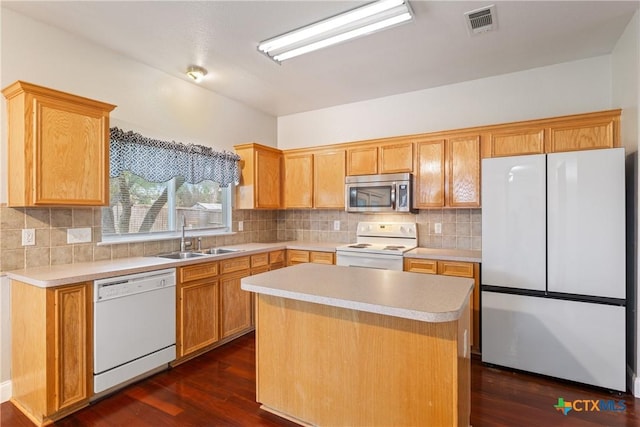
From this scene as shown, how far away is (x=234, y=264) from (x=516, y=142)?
3.03 meters

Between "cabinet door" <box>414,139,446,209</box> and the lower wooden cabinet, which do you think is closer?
"cabinet door" <box>414,139,446,209</box>

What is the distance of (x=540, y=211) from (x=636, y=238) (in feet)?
2.04

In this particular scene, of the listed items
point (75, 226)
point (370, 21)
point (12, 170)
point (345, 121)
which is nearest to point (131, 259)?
point (75, 226)

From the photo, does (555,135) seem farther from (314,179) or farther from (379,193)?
(314,179)

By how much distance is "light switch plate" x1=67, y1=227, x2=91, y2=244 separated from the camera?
2.55 meters

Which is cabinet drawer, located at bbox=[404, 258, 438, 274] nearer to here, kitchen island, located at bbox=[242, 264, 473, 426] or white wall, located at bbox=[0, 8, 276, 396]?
kitchen island, located at bbox=[242, 264, 473, 426]

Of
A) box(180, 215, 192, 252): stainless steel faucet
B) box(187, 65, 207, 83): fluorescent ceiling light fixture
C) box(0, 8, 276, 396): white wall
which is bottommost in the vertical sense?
box(180, 215, 192, 252): stainless steel faucet

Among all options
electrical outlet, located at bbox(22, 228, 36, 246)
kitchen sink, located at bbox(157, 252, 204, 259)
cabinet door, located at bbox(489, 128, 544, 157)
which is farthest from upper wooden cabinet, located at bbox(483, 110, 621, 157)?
electrical outlet, located at bbox(22, 228, 36, 246)

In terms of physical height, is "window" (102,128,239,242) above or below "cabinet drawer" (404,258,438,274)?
above

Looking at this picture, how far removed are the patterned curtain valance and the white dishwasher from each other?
0.98 meters

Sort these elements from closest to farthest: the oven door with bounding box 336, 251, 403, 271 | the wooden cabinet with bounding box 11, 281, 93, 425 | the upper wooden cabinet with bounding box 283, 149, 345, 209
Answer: the wooden cabinet with bounding box 11, 281, 93, 425
the oven door with bounding box 336, 251, 403, 271
the upper wooden cabinet with bounding box 283, 149, 345, 209

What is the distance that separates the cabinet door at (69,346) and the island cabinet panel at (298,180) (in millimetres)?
2581

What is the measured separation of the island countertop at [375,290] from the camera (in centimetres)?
148

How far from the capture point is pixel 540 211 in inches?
102
